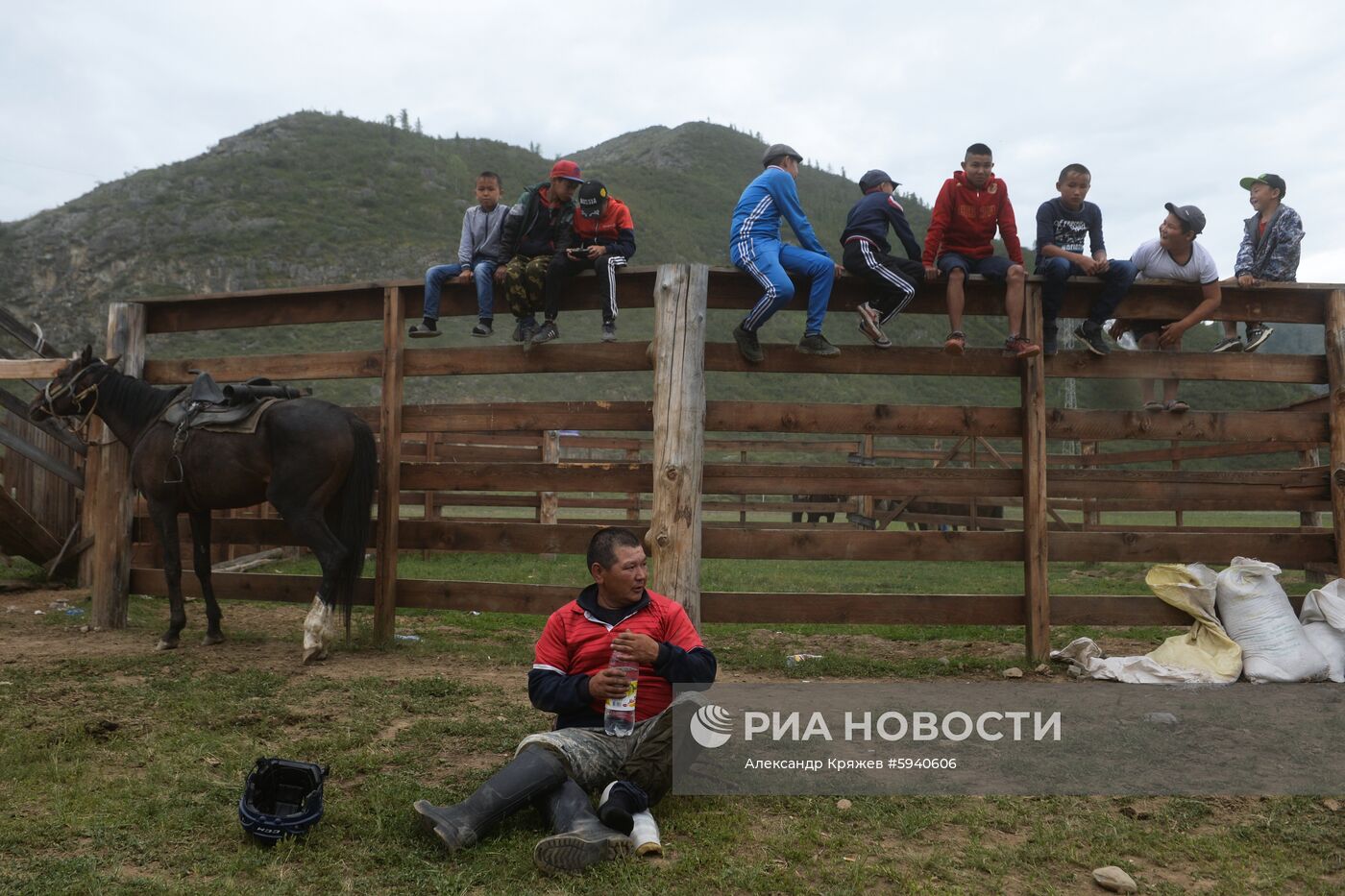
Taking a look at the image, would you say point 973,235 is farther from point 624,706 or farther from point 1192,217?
point 624,706

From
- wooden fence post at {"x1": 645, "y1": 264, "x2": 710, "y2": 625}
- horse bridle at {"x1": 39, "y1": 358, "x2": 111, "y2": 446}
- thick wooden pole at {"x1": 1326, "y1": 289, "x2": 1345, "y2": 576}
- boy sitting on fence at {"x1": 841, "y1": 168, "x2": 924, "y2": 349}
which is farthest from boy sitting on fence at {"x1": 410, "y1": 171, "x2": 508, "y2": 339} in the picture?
thick wooden pole at {"x1": 1326, "y1": 289, "x2": 1345, "y2": 576}

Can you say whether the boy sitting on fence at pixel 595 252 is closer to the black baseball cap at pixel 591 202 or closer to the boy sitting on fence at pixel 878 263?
the black baseball cap at pixel 591 202

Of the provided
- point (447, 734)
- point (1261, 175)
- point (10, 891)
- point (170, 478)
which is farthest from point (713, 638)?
point (1261, 175)

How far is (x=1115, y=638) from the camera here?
6918mm

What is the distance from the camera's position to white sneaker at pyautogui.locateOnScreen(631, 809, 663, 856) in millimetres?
2980

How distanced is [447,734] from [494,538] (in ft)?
6.88

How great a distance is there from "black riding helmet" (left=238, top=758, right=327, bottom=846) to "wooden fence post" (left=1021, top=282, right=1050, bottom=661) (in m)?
4.53

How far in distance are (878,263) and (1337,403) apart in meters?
3.32

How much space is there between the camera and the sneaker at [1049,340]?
20.0 feet

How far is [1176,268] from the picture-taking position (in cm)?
620

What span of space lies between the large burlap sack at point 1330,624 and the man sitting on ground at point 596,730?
169 inches

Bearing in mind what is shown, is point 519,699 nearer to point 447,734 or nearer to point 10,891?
point 447,734

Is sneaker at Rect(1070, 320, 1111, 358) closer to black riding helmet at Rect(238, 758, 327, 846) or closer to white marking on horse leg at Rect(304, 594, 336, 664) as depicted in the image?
black riding helmet at Rect(238, 758, 327, 846)

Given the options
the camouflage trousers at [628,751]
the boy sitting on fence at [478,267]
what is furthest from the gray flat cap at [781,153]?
the camouflage trousers at [628,751]
